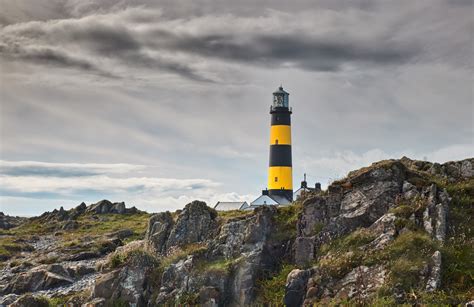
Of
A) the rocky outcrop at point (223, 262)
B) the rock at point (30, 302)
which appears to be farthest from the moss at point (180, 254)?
the rock at point (30, 302)

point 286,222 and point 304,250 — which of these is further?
point 286,222

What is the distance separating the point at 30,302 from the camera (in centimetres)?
2884

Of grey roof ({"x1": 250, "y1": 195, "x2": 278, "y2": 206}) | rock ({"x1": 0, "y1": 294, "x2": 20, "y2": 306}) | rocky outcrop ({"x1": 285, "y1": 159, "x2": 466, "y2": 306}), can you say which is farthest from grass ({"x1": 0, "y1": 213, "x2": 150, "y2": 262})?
rocky outcrop ({"x1": 285, "y1": 159, "x2": 466, "y2": 306})

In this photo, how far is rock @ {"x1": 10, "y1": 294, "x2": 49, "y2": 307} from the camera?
28.6 metres

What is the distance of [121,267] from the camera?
29.2 m

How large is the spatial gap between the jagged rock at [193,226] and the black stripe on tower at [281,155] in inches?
2106

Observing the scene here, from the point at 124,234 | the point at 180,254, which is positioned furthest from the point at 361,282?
the point at 124,234

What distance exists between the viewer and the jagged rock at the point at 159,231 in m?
32.6

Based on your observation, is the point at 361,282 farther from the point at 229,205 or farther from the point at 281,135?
the point at 229,205

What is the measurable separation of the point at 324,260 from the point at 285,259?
3067mm

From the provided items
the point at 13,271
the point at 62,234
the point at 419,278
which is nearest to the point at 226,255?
the point at 419,278

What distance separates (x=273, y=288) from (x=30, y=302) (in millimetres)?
13696

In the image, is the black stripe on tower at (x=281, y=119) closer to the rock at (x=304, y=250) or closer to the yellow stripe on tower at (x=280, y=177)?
the yellow stripe on tower at (x=280, y=177)

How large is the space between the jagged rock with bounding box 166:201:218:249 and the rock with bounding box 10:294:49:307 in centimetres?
763
